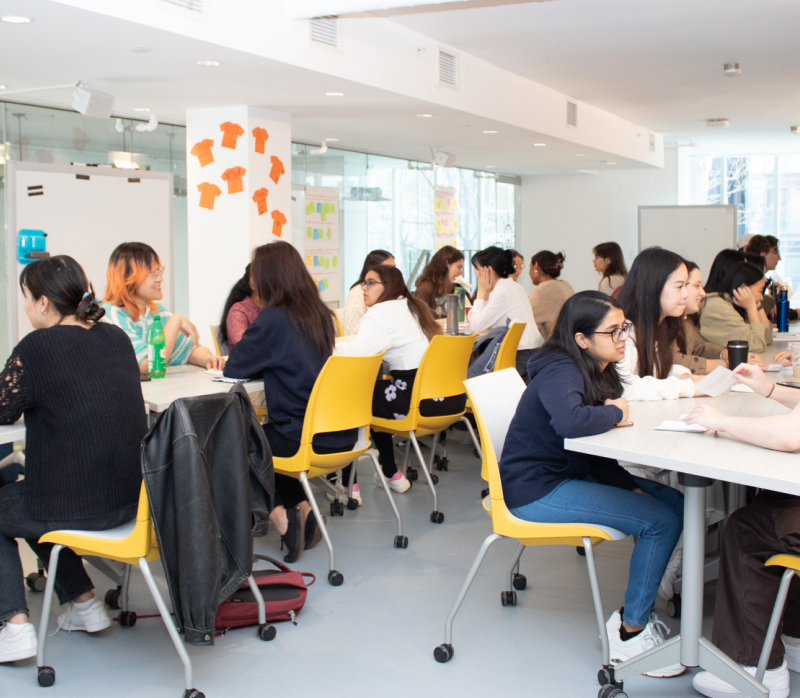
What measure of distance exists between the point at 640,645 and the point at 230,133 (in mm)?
3969

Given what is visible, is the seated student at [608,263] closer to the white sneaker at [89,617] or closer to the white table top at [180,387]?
the white table top at [180,387]

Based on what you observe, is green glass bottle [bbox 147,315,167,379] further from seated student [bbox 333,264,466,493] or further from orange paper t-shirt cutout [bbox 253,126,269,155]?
orange paper t-shirt cutout [bbox 253,126,269,155]

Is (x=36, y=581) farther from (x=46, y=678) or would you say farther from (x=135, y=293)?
(x=135, y=293)

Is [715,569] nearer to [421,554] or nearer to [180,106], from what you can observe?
[421,554]

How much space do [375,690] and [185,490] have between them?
0.76 m

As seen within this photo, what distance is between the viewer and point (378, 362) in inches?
120

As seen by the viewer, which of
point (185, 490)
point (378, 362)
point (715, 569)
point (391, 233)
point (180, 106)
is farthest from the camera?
point (391, 233)

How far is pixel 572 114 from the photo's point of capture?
7105 millimetres

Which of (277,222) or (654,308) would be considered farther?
(277,222)

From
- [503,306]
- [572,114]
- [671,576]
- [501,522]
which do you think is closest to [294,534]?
[501,522]

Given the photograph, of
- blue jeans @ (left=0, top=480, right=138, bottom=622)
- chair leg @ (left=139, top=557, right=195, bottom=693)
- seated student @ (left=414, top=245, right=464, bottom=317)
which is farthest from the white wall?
chair leg @ (left=139, top=557, right=195, bottom=693)

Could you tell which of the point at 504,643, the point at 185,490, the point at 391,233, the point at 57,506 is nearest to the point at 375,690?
the point at 504,643

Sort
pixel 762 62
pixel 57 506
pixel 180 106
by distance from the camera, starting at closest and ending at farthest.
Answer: pixel 57 506 < pixel 180 106 < pixel 762 62

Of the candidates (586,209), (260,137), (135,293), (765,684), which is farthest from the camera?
(586,209)
